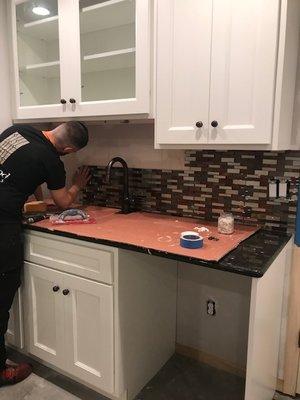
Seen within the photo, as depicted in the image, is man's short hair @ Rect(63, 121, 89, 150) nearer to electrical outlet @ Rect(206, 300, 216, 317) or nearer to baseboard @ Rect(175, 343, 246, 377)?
electrical outlet @ Rect(206, 300, 216, 317)

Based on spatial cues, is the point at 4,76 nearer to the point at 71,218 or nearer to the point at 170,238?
the point at 71,218

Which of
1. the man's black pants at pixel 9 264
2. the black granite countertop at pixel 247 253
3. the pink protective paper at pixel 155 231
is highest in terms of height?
the pink protective paper at pixel 155 231

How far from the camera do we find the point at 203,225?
1.71m

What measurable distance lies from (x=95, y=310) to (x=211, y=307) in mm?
690

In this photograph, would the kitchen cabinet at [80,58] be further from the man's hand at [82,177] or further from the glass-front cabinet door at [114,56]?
the man's hand at [82,177]

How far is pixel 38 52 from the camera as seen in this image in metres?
1.93

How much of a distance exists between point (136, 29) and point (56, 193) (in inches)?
35.6

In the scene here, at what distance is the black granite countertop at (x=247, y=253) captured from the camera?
3.79ft

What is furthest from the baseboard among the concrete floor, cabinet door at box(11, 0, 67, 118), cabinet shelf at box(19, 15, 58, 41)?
cabinet shelf at box(19, 15, 58, 41)

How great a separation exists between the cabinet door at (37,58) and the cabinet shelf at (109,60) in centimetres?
18

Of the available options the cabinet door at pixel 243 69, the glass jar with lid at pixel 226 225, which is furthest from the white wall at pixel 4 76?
the glass jar with lid at pixel 226 225

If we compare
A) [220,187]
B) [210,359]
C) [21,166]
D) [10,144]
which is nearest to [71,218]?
[21,166]

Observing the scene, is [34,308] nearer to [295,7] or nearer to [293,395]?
[293,395]

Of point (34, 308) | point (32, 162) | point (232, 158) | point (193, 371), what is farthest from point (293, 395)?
point (32, 162)
